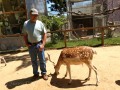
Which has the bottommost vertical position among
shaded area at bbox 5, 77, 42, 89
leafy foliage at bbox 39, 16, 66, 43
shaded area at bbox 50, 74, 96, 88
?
shaded area at bbox 5, 77, 42, 89

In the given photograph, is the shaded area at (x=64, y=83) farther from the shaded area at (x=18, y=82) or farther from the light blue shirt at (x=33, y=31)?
the light blue shirt at (x=33, y=31)

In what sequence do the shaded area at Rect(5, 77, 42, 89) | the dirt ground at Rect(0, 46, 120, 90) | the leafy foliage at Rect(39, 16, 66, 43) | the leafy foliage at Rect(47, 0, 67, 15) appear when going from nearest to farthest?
the dirt ground at Rect(0, 46, 120, 90)
the shaded area at Rect(5, 77, 42, 89)
the leafy foliage at Rect(39, 16, 66, 43)
the leafy foliage at Rect(47, 0, 67, 15)

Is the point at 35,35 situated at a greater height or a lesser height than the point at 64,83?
greater

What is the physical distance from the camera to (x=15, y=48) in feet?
49.1

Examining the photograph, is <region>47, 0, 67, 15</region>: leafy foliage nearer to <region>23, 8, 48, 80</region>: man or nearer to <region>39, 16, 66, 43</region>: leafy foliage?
<region>39, 16, 66, 43</region>: leafy foliage

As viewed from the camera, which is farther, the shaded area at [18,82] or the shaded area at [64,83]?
the shaded area at [18,82]

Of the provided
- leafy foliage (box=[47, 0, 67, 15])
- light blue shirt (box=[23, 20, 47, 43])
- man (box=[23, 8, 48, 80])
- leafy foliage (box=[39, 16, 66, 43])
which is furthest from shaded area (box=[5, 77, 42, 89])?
leafy foliage (box=[47, 0, 67, 15])

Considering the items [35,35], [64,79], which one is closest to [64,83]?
[64,79]

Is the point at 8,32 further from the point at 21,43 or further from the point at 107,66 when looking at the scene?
the point at 107,66

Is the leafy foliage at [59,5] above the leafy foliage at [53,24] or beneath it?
above

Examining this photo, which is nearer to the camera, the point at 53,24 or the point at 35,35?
the point at 35,35

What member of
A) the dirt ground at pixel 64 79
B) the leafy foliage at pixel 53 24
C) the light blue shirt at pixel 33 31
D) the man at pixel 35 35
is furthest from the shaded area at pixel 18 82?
the leafy foliage at pixel 53 24

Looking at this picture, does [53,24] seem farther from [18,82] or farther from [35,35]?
[35,35]

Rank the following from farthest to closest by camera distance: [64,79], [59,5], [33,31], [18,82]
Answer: [59,5], [18,82], [64,79], [33,31]
